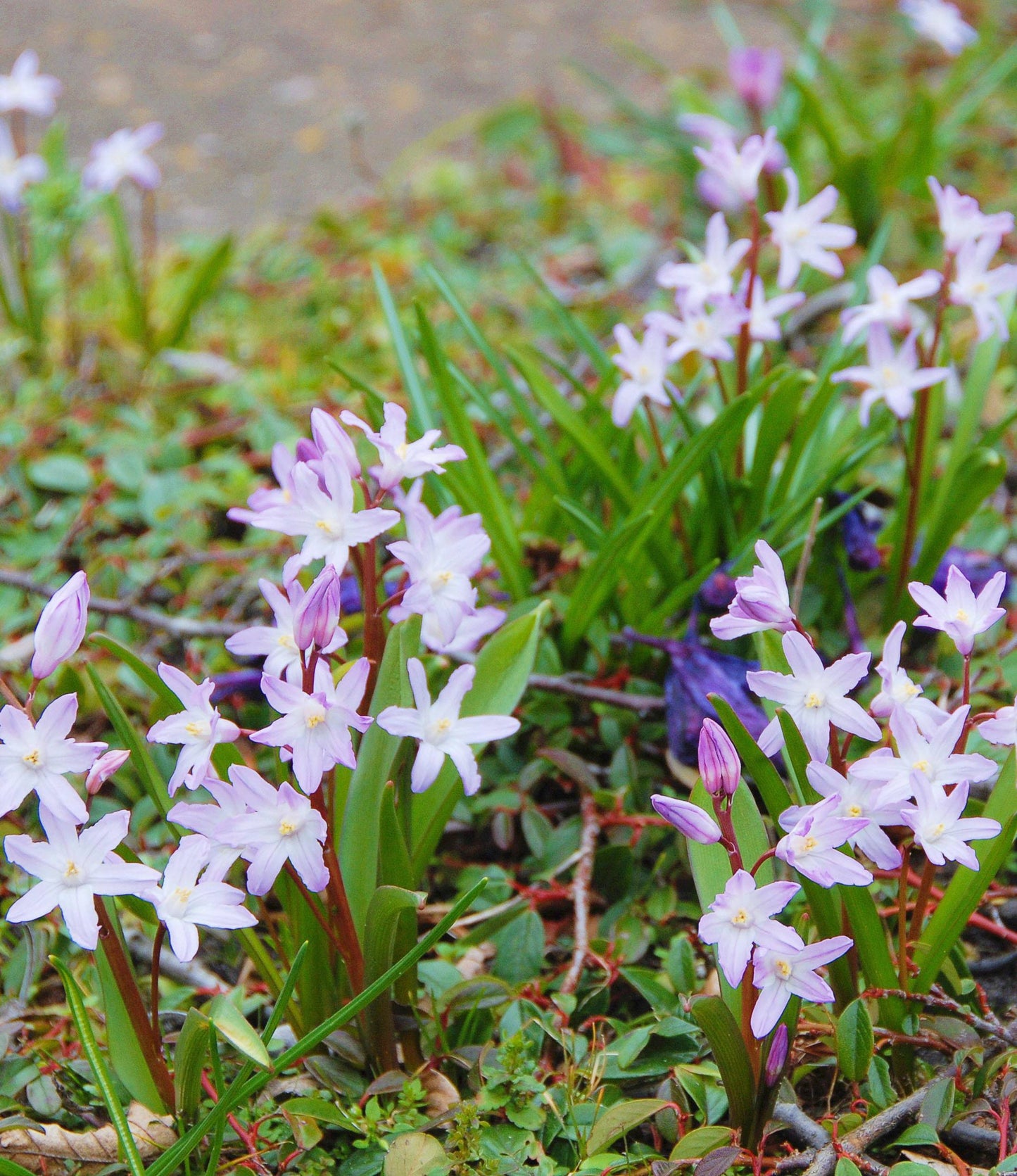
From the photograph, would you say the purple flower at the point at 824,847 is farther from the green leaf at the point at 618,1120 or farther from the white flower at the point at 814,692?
the green leaf at the point at 618,1120

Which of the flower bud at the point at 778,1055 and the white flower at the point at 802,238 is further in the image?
the white flower at the point at 802,238

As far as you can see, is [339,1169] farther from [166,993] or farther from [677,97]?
[677,97]

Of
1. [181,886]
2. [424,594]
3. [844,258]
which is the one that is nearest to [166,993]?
[181,886]

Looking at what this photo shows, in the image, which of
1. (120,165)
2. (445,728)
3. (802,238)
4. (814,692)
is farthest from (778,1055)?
(120,165)

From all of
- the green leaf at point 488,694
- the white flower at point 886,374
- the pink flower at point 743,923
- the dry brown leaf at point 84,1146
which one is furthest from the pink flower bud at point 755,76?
the dry brown leaf at point 84,1146

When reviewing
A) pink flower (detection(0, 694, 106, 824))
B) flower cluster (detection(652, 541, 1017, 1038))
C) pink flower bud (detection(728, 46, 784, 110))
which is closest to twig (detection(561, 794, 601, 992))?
flower cluster (detection(652, 541, 1017, 1038))

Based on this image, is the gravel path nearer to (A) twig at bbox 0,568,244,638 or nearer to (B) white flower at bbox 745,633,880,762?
(A) twig at bbox 0,568,244,638
